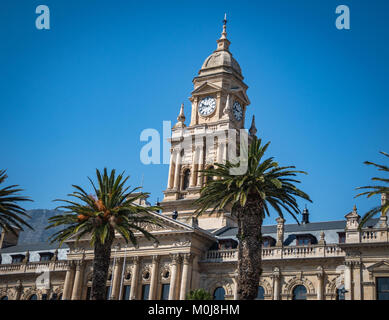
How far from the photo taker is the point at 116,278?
66.1 meters

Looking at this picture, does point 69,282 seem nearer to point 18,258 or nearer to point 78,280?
point 78,280

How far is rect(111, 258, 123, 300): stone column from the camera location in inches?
2560

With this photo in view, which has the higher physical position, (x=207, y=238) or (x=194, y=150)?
(x=194, y=150)

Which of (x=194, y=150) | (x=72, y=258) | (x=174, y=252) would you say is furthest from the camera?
(x=194, y=150)

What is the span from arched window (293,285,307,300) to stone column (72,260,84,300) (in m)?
26.6

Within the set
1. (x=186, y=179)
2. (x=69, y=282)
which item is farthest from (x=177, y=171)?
(x=69, y=282)

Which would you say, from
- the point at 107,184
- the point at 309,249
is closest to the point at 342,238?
the point at 309,249

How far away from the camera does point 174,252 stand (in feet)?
209

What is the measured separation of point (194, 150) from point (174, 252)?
77.5 ft

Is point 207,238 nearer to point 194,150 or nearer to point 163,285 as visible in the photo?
point 163,285

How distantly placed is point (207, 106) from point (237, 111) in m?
4.79

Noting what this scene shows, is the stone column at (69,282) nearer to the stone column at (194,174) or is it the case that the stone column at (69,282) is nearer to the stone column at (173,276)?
the stone column at (173,276)
